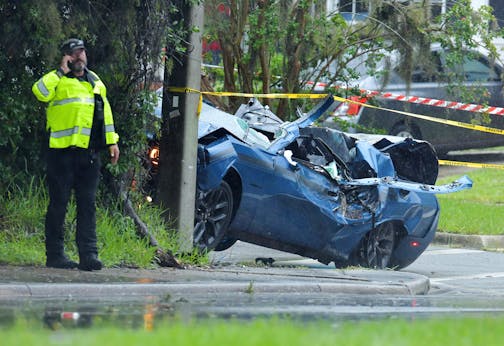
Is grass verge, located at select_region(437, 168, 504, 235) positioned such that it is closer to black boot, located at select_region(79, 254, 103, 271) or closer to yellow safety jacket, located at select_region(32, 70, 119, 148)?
black boot, located at select_region(79, 254, 103, 271)

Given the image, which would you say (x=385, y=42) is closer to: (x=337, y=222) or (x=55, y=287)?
(x=337, y=222)

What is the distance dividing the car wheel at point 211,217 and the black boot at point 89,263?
2011 millimetres

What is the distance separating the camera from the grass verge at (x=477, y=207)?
690 inches

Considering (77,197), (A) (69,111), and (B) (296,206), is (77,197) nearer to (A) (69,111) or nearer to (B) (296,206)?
(A) (69,111)

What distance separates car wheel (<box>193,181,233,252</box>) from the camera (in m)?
12.1

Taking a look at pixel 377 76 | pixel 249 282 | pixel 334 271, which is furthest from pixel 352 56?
pixel 249 282

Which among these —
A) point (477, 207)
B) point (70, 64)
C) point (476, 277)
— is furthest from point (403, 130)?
point (70, 64)

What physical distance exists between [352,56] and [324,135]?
189 inches

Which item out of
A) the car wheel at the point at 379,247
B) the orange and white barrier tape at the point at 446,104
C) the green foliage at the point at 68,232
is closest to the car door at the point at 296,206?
the car wheel at the point at 379,247

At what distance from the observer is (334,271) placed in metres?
12.2

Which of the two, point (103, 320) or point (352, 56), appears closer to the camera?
point (103, 320)

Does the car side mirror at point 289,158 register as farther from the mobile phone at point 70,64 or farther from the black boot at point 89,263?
the mobile phone at point 70,64

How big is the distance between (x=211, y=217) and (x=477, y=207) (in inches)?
321

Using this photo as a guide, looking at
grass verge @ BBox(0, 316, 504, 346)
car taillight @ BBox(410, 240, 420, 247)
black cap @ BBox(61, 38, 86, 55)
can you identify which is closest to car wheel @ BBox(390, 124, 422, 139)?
car taillight @ BBox(410, 240, 420, 247)
